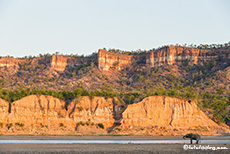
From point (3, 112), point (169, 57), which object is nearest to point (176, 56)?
point (169, 57)

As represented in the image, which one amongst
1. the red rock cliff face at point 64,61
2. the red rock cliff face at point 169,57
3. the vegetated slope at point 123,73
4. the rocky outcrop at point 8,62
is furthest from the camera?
the red rock cliff face at point 64,61

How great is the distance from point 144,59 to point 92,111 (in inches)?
2955

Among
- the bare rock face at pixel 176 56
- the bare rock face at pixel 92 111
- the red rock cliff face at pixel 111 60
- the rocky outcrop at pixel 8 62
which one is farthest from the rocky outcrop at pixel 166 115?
the rocky outcrop at pixel 8 62

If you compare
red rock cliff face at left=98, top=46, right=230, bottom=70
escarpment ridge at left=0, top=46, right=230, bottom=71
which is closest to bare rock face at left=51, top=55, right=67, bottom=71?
escarpment ridge at left=0, top=46, right=230, bottom=71

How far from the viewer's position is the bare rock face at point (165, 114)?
65688 millimetres

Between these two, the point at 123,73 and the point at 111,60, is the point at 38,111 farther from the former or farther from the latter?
the point at 111,60

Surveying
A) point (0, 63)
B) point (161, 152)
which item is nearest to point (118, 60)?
point (0, 63)

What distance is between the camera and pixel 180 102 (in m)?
68.8

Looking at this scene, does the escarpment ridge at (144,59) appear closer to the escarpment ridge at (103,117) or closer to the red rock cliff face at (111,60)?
the red rock cliff face at (111,60)

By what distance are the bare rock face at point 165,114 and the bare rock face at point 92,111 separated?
3.99 m

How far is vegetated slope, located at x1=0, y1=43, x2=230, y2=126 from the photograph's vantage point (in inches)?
4390

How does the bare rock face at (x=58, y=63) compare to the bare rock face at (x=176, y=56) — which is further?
the bare rock face at (x=58, y=63)

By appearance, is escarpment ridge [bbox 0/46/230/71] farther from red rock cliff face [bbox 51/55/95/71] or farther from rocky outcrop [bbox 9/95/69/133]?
rocky outcrop [bbox 9/95/69/133]

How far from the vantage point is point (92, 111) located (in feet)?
225
